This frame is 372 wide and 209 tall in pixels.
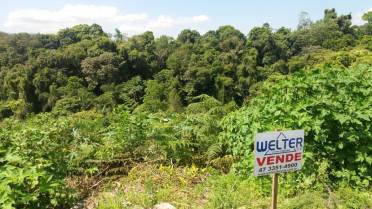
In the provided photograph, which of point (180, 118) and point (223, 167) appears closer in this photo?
point (223, 167)

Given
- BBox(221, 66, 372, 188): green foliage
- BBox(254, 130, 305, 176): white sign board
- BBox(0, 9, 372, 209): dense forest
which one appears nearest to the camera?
BBox(254, 130, 305, 176): white sign board

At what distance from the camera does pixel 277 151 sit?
3.07 meters

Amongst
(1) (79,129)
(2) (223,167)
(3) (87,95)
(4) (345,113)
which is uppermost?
(4) (345,113)

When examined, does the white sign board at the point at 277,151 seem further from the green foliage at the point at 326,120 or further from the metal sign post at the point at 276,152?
the green foliage at the point at 326,120

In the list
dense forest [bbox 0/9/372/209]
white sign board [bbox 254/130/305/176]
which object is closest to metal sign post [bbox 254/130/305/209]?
white sign board [bbox 254/130/305/176]

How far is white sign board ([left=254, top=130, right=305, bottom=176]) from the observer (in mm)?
2994

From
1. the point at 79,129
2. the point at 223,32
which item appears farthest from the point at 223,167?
the point at 223,32

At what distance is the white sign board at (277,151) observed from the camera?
299 cm

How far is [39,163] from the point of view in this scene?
3.76 m

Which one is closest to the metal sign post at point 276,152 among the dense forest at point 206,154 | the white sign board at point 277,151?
the white sign board at point 277,151

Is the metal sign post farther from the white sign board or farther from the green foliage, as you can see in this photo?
the green foliage

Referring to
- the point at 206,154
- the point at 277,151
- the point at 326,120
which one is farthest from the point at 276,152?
the point at 206,154

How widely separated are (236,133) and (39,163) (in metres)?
1.96

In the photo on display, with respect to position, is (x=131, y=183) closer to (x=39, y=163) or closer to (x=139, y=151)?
(x=139, y=151)
